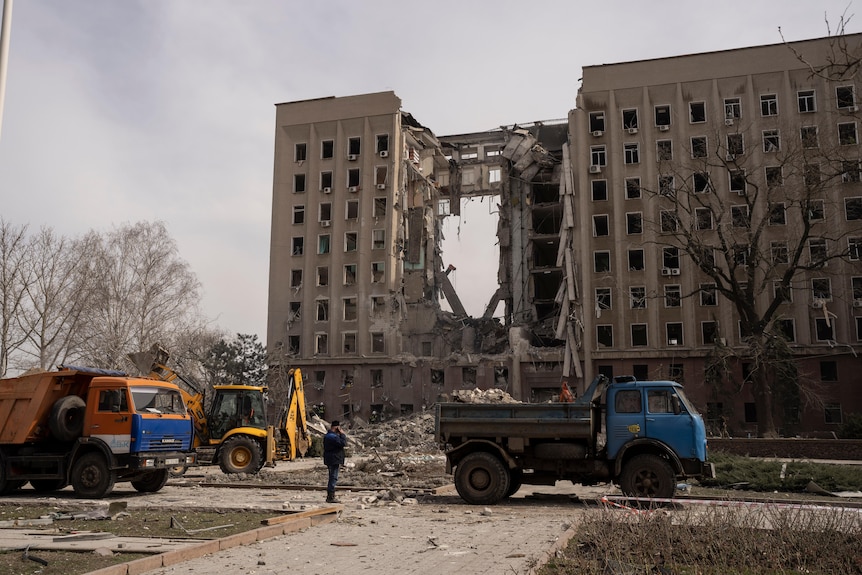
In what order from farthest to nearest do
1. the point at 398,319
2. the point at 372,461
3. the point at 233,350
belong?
the point at 233,350 < the point at 398,319 < the point at 372,461

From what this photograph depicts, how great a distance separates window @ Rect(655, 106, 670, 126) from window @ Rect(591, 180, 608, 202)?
554 centimetres

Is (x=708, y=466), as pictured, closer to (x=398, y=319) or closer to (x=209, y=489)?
(x=209, y=489)

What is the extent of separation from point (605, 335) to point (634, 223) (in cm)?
827

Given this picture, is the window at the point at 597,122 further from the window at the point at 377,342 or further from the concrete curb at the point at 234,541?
the concrete curb at the point at 234,541

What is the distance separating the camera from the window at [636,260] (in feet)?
169

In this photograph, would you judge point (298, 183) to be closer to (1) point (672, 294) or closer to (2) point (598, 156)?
(2) point (598, 156)

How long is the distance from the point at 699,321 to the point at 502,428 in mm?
36865

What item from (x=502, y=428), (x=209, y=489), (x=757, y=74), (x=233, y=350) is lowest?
(x=209, y=489)

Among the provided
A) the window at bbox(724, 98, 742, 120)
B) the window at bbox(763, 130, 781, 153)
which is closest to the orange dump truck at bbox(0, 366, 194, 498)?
the window at bbox(724, 98, 742, 120)

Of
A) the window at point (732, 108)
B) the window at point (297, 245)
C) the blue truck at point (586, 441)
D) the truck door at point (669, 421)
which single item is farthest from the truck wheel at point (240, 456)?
the window at point (732, 108)

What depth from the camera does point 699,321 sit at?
4916cm

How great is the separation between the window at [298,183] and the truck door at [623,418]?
47299 mm

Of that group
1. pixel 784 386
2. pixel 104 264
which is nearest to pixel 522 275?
pixel 784 386

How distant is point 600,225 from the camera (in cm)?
5312
